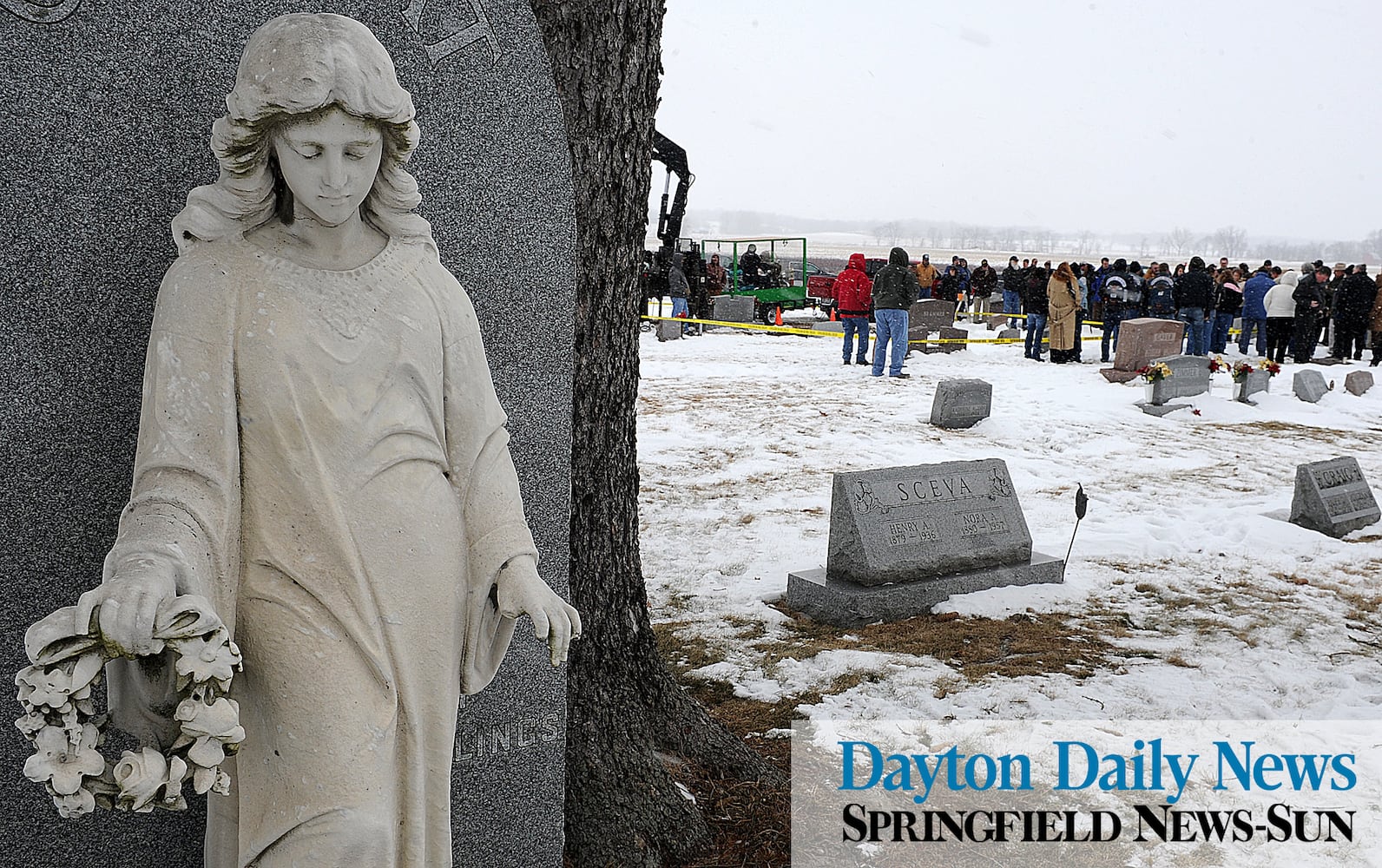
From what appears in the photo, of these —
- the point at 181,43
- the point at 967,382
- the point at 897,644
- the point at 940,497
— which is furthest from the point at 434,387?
the point at 967,382

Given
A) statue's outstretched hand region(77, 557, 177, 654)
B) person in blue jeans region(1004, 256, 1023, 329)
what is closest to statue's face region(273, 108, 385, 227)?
statue's outstretched hand region(77, 557, 177, 654)

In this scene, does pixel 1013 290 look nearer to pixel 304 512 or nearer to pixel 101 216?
pixel 101 216

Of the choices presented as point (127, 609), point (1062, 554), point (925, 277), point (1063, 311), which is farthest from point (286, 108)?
point (925, 277)

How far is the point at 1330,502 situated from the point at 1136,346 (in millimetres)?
7279

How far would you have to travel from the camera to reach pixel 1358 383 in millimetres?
14789

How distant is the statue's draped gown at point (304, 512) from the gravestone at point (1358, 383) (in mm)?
15891

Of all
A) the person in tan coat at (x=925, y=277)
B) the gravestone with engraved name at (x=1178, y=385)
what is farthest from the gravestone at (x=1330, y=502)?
the person in tan coat at (x=925, y=277)

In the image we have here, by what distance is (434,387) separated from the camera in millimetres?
2168

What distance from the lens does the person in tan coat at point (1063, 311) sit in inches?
676

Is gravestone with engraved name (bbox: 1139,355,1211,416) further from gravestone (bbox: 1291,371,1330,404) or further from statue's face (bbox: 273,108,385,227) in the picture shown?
statue's face (bbox: 273,108,385,227)

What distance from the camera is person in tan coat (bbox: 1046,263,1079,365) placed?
17.2 metres

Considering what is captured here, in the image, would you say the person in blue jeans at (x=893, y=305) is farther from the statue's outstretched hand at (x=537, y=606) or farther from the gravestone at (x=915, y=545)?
the statue's outstretched hand at (x=537, y=606)

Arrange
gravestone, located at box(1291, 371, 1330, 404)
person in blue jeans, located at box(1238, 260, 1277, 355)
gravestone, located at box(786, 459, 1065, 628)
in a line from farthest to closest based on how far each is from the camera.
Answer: person in blue jeans, located at box(1238, 260, 1277, 355) < gravestone, located at box(1291, 371, 1330, 404) < gravestone, located at box(786, 459, 1065, 628)

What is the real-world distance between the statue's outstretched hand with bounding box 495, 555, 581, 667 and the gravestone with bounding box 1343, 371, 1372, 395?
1569cm
